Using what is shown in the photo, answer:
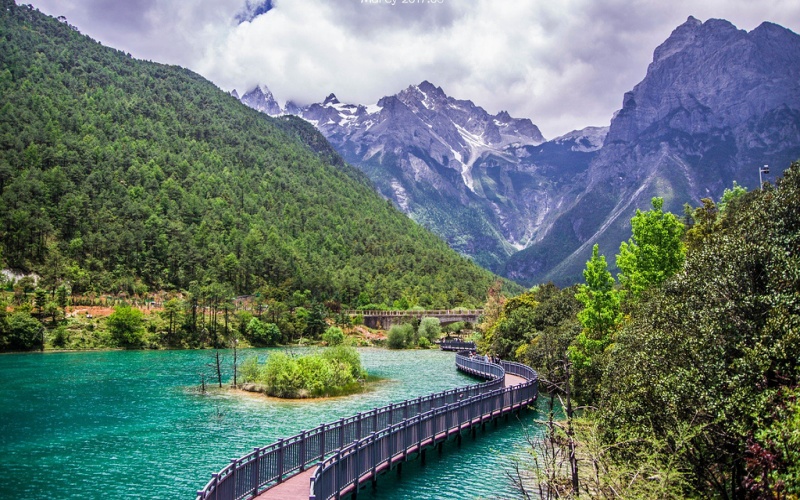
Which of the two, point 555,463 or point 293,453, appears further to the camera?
point 293,453

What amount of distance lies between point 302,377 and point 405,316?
8876 cm

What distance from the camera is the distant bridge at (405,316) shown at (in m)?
142

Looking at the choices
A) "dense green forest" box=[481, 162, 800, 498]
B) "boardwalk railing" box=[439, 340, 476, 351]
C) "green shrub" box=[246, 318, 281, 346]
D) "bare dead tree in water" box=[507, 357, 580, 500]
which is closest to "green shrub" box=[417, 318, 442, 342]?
"boardwalk railing" box=[439, 340, 476, 351]

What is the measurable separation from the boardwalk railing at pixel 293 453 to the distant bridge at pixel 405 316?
10337cm

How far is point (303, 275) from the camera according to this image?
507 ft

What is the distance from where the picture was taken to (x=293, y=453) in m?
23.9

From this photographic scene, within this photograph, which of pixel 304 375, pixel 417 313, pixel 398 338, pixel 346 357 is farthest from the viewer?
pixel 417 313

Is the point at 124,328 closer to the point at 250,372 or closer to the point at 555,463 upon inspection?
the point at 250,372

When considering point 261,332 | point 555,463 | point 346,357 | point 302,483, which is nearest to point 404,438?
point 302,483

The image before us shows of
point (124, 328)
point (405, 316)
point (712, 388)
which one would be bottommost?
point (712, 388)

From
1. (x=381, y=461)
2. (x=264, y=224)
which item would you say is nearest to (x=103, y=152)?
(x=264, y=224)

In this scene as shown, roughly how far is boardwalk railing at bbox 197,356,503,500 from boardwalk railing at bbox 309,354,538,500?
1483 millimetres

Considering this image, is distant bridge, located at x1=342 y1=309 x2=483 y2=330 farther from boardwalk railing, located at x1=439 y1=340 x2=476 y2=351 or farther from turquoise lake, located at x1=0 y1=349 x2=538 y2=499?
turquoise lake, located at x1=0 y1=349 x2=538 y2=499

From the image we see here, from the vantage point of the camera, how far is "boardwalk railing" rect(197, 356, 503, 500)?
18938 mm
